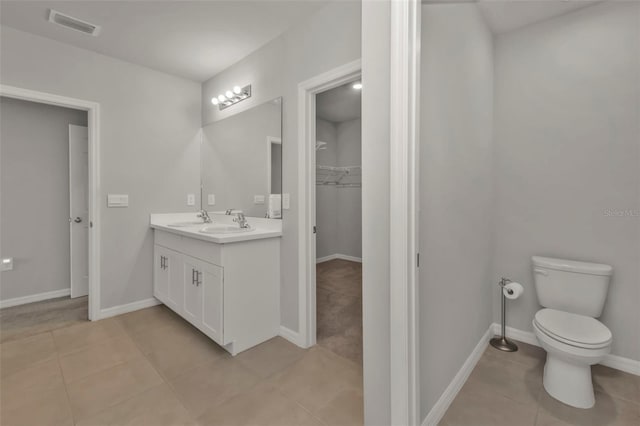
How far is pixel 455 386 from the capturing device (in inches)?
63.1

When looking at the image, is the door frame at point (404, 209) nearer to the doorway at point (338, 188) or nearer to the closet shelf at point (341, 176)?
the doorway at point (338, 188)

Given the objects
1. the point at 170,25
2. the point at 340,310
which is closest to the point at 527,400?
the point at 340,310

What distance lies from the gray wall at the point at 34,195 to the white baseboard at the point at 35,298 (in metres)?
0.04

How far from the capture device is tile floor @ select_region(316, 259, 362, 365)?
2.20m

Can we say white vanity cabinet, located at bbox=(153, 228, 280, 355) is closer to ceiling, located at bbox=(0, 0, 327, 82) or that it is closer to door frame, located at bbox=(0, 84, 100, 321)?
door frame, located at bbox=(0, 84, 100, 321)

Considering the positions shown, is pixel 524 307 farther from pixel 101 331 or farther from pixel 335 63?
pixel 101 331

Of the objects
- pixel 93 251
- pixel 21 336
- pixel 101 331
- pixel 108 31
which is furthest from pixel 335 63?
pixel 21 336

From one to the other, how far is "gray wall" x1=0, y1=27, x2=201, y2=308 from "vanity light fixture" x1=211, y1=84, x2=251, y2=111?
0.47 metres

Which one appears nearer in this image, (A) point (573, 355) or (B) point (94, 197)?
(A) point (573, 355)

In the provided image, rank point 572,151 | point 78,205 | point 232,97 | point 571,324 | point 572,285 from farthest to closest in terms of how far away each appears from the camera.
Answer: point 78,205 < point 232,97 < point 572,151 < point 572,285 < point 571,324

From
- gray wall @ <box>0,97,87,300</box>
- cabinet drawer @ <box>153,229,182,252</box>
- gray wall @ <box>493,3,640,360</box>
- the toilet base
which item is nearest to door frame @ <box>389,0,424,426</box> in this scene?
the toilet base

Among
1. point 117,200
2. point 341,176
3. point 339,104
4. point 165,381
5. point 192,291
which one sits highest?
point 339,104

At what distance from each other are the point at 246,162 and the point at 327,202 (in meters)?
2.53

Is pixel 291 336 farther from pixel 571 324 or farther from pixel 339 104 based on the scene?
pixel 339 104
